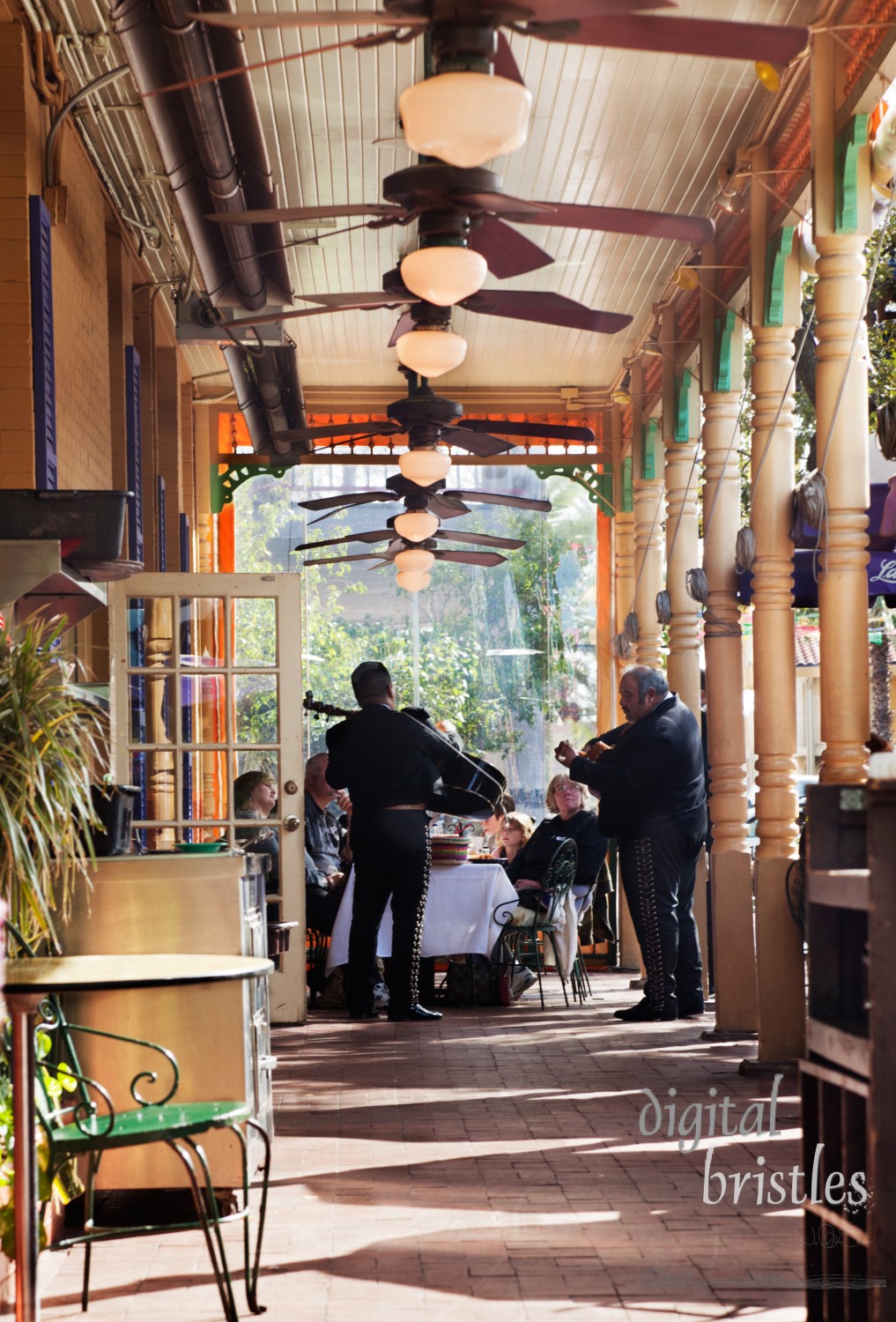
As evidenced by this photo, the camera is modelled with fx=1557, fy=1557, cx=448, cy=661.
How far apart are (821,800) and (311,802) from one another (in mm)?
6694

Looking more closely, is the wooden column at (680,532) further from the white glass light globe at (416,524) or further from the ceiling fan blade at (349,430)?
the ceiling fan blade at (349,430)

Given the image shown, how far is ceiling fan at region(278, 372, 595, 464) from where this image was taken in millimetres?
8586

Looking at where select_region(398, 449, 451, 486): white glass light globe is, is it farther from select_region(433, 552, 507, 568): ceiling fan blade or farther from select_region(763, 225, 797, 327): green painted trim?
select_region(763, 225, 797, 327): green painted trim

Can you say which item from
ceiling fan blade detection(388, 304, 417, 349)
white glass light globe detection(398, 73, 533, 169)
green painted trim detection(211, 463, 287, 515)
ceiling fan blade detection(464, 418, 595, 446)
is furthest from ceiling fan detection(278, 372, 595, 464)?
white glass light globe detection(398, 73, 533, 169)

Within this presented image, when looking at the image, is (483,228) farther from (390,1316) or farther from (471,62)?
(390,1316)

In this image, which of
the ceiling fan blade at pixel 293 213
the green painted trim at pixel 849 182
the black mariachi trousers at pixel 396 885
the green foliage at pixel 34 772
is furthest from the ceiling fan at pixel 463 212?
the black mariachi trousers at pixel 396 885

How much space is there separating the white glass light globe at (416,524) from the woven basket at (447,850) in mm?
2058

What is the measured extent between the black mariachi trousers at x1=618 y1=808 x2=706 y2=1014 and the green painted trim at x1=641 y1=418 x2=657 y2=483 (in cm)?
428

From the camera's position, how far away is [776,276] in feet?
23.8

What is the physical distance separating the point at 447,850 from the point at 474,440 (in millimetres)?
2386

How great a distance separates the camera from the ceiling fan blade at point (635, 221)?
478cm

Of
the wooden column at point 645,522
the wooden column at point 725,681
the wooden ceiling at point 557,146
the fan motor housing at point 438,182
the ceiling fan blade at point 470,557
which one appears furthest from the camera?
the wooden column at point 645,522

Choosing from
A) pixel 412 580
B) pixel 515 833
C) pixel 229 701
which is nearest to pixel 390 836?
pixel 229 701

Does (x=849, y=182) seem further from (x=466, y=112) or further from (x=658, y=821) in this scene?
(x=658, y=821)
